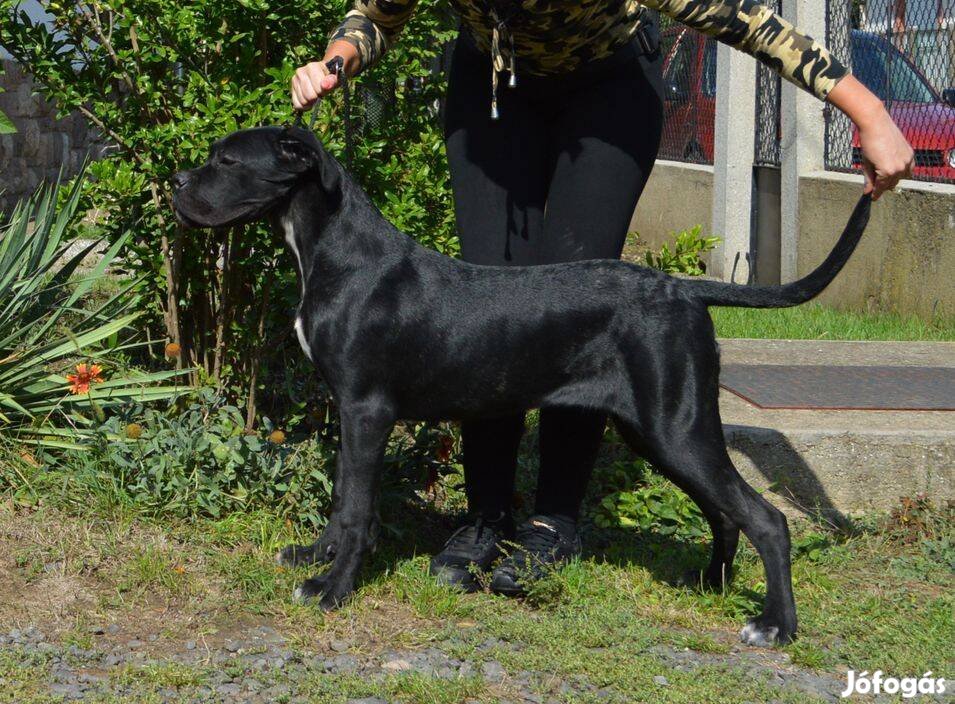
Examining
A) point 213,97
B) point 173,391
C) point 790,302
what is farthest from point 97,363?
point 790,302

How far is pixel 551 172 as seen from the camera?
12.7 ft

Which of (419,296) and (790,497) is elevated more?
(419,296)

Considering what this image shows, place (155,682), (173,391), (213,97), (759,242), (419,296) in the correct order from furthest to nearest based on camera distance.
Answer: (759,242) < (173,391) < (213,97) < (419,296) < (155,682)

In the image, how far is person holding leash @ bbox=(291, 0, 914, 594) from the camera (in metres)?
3.54

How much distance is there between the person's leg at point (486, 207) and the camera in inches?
150

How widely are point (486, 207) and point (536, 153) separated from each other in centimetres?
24

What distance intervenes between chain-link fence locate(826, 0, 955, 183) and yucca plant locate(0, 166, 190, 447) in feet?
15.0

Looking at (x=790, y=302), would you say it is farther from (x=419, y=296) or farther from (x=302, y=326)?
(x=302, y=326)

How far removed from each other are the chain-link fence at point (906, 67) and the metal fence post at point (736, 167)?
1.06m

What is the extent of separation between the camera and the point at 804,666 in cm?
341

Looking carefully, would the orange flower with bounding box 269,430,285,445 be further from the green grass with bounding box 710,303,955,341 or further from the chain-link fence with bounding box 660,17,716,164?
the chain-link fence with bounding box 660,17,716,164

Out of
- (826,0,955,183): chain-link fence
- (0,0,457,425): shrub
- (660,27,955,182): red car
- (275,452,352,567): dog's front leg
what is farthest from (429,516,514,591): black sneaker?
(826,0,955,183): chain-link fence

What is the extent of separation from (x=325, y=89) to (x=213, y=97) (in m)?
0.99

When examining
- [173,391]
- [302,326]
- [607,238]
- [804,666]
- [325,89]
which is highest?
[325,89]
